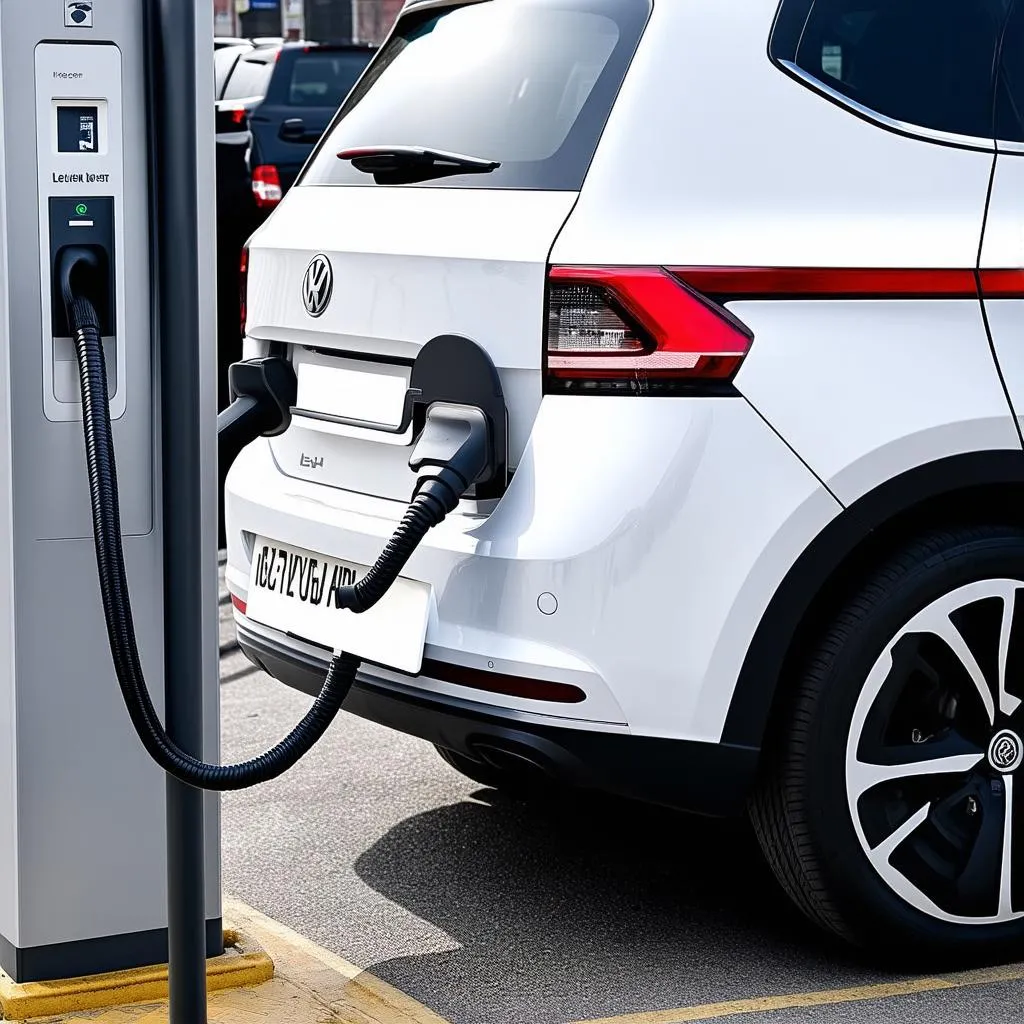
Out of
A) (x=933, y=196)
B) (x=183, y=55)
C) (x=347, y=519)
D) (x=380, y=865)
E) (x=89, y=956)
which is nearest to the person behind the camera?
(x=183, y=55)

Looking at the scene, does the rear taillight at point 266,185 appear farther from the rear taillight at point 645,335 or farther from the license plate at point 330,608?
the rear taillight at point 645,335

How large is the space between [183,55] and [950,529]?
59.7 inches

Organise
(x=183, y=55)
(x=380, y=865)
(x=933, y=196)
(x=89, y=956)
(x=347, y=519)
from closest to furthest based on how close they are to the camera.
A: (x=183, y=55) < (x=89, y=956) < (x=933, y=196) < (x=347, y=519) < (x=380, y=865)

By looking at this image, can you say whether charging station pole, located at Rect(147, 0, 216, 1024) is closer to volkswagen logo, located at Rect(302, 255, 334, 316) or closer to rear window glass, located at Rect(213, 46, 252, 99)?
volkswagen logo, located at Rect(302, 255, 334, 316)

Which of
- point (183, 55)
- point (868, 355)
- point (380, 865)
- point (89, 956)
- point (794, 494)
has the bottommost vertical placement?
point (380, 865)

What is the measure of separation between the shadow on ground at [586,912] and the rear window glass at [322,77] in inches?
244

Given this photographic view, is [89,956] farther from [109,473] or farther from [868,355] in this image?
[868,355]

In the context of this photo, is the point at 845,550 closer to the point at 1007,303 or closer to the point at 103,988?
the point at 1007,303

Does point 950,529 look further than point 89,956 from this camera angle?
Yes

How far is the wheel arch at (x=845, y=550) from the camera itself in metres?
2.91

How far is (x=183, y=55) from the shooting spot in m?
2.40

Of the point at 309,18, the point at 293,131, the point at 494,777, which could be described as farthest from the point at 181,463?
the point at 309,18

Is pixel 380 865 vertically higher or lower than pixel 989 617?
lower

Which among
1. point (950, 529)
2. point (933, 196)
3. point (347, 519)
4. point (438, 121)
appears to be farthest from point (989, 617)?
point (438, 121)
